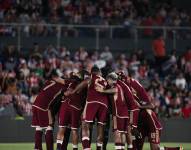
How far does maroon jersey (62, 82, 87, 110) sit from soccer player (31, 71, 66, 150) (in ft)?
0.97

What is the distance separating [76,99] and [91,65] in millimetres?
7938

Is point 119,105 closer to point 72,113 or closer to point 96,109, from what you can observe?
point 96,109

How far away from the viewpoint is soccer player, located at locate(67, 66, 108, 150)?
21391 mm

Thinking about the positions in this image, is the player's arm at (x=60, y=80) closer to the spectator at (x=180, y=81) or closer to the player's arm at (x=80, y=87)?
the player's arm at (x=80, y=87)

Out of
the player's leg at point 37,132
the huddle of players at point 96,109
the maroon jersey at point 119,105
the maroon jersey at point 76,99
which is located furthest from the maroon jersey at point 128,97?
the player's leg at point 37,132

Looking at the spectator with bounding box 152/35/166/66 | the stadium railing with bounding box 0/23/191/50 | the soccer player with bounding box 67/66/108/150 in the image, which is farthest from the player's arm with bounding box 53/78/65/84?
the spectator with bounding box 152/35/166/66

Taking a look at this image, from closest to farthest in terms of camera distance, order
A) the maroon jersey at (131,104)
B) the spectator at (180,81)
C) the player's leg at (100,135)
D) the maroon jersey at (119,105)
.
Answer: the maroon jersey at (119,105) < the maroon jersey at (131,104) < the player's leg at (100,135) < the spectator at (180,81)

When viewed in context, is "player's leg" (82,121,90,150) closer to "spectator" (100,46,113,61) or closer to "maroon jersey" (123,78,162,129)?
→ "maroon jersey" (123,78,162,129)

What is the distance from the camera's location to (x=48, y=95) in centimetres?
2227

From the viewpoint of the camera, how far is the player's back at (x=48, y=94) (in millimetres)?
22234

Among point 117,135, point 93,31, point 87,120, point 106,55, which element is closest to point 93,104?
point 87,120

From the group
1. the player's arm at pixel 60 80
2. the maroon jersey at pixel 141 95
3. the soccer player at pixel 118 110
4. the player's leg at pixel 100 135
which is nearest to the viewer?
the soccer player at pixel 118 110

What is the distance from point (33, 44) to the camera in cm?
3516

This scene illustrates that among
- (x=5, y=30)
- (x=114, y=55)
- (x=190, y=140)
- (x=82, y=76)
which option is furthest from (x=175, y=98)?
(x=82, y=76)
